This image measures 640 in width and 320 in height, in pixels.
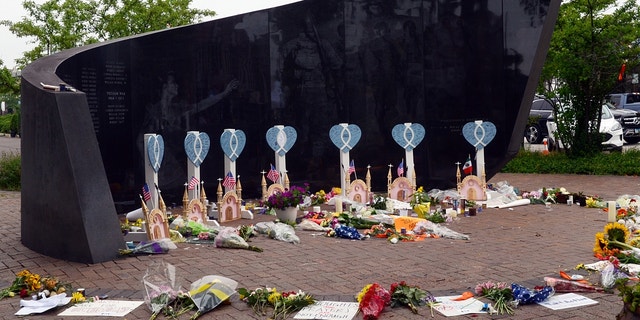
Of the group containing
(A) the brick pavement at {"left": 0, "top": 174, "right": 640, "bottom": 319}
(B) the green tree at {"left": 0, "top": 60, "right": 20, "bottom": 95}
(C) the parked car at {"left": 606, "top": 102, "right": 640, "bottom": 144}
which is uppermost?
(B) the green tree at {"left": 0, "top": 60, "right": 20, "bottom": 95}

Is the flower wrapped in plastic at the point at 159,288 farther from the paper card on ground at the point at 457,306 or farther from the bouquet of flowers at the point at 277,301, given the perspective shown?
the paper card on ground at the point at 457,306

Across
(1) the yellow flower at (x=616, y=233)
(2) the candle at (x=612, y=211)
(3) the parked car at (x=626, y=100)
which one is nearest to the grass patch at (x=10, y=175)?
(2) the candle at (x=612, y=211)

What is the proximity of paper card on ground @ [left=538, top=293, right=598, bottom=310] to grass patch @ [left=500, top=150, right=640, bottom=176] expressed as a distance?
11.1 meters

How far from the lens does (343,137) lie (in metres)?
12.8

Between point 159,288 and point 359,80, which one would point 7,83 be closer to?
point 359,80

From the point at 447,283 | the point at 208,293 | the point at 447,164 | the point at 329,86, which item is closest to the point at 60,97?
the point at 208,293

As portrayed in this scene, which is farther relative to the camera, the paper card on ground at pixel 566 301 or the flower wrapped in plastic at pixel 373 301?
the paper card on ground at pixel 566 301

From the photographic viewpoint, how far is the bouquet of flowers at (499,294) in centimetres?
567

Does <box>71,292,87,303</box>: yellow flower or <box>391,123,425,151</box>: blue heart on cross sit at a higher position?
<box>391,123,425,151</box>: blue heart on cross

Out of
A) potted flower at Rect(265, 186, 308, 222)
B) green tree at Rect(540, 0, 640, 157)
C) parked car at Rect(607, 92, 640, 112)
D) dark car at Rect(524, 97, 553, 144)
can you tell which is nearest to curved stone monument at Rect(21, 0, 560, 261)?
potted flower at Rect(265, 186, 308, 222)

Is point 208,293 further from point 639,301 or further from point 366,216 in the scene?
point 366,216

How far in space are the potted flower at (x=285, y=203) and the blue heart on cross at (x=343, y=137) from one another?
2.53m

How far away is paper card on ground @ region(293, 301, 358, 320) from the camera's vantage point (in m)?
5.59

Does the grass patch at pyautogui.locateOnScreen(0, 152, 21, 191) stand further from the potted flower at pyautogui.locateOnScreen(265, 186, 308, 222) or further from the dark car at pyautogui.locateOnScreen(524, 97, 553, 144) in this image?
the dark car at pyautogui.locateOnScreen(524, 97, 553, 144)
